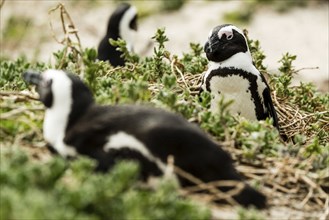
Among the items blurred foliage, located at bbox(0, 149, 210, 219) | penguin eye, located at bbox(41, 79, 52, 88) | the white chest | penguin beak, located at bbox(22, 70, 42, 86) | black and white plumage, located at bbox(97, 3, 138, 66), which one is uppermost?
black and white plumage, located at bbox(97, 3, 138, 66)

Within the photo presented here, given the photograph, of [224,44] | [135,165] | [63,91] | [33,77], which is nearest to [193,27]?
[224,44]

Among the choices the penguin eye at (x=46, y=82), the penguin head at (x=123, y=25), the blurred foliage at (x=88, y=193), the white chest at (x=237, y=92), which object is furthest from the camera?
the penguin head at (x=123, y=25)

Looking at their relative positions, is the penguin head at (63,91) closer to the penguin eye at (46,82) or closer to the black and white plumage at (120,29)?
the penguin eye at (46,82)

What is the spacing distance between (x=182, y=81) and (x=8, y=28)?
25.2 feet

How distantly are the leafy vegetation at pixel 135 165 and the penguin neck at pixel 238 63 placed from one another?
258 mm

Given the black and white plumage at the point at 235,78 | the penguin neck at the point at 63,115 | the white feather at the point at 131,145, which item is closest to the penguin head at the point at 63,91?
the penguin neck at the point at 63,115

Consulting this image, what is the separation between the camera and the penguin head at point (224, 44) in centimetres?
572

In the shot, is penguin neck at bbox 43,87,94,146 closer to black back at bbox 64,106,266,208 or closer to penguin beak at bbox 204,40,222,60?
black back at bbox 64,106,266,208

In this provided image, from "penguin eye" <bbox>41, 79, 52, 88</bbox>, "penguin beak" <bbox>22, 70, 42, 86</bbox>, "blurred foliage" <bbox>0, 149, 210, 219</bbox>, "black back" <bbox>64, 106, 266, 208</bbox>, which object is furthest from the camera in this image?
"penguin beak" <bbox>22, 70, 42, 86</bbox>

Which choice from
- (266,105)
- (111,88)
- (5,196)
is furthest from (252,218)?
(266,105)

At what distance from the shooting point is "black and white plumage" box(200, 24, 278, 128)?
18.5ft

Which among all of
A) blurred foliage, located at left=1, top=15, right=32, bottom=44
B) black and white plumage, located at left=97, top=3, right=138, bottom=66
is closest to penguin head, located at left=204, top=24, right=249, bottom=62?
black and white plumage, located at left=97, top=3, right=138, bottom=66

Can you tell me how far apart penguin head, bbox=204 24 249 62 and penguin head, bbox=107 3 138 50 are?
2972 mm

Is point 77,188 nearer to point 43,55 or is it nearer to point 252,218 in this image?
point 252,218
